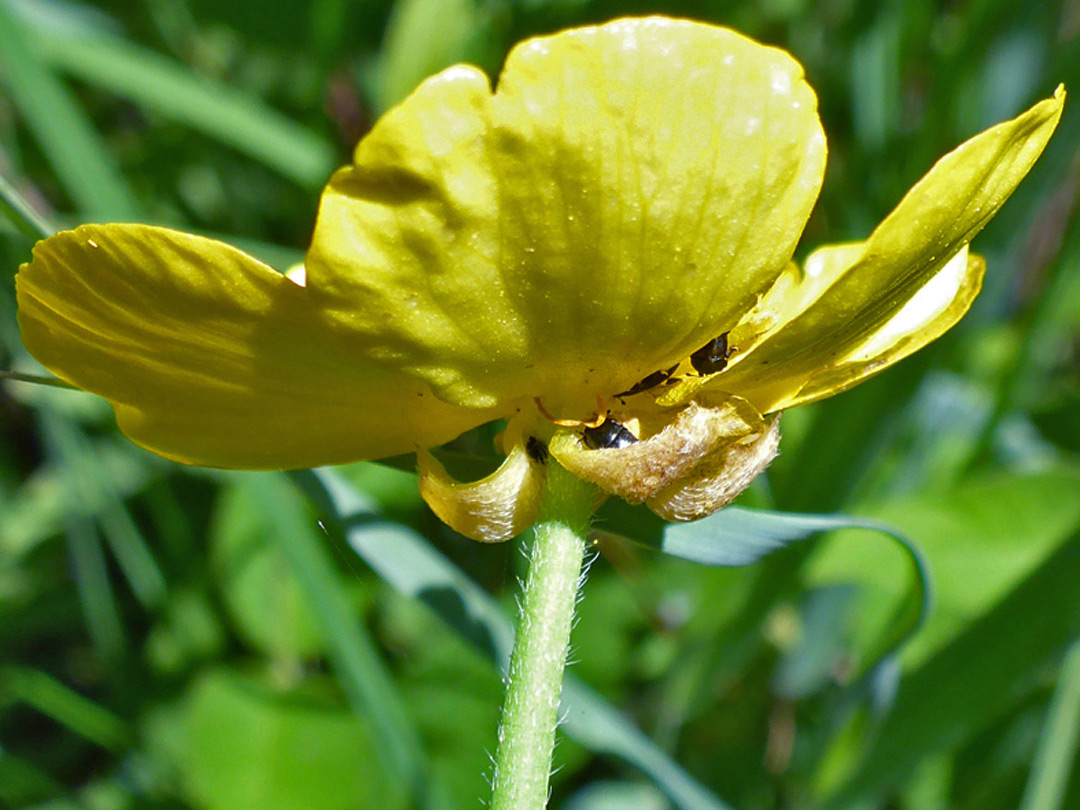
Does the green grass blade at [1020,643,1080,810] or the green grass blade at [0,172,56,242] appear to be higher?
the green grass blade at [1020,643,1080,810]

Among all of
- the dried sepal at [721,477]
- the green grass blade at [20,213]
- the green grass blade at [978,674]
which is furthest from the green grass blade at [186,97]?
the dried sepal at [721,477]

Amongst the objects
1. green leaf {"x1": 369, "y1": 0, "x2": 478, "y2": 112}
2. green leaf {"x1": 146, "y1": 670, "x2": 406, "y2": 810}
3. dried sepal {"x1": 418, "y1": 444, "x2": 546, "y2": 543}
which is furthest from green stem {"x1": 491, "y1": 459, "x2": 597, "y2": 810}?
green leaf {"x1": 369, "y1": 0, "x2": 478, "y2": 112}

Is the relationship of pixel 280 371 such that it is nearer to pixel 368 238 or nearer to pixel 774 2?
pixel 368 238

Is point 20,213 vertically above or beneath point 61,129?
beneath

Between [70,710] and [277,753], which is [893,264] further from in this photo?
[70,710]

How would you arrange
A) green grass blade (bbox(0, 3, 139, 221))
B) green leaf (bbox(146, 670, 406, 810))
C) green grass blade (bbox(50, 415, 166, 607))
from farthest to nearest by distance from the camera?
1. green grass blade (bbox(50, 415, 166, 607))
2. green leaf (bbox(146, 670, 406, 810))
3. green grass blade (bbox(0, 3, 139, 221))

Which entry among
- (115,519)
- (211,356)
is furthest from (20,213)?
(115,519)

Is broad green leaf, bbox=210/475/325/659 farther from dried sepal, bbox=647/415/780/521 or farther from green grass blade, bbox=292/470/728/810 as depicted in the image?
dried sepal, bbox=647/415/780/521
